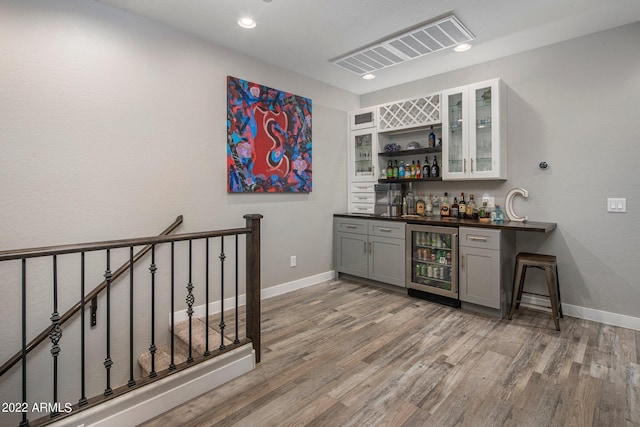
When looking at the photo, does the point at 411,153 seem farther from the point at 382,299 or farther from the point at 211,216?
the point at 211,216

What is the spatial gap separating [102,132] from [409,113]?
332cm

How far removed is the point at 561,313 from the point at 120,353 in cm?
412

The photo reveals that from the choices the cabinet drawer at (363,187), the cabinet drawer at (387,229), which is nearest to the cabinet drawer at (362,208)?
the cabinet drawer at (363,187)

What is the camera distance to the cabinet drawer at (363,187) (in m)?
4.50

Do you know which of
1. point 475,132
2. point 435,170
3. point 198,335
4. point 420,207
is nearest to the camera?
point 198,335

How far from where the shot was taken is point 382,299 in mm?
3715

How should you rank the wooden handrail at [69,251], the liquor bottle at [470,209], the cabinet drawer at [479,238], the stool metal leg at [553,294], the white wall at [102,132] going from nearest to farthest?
the wooden handrail at [69,251], the white wall at [102,132], the stool metal leg at [553,294], the cabinet drawer at [479,238], the liquor bottle at [470,209]

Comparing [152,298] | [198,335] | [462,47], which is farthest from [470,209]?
[152,298]

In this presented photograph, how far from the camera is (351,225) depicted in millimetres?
4344

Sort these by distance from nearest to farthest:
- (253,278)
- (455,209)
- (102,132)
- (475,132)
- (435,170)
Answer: (253,278)
(102,132)
(475,132)
(455,209)
(435,170)

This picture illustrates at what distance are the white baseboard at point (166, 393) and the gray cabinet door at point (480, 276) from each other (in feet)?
7.34

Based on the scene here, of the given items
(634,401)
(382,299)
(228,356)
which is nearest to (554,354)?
(634,401)

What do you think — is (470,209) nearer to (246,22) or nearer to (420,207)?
(420,207)

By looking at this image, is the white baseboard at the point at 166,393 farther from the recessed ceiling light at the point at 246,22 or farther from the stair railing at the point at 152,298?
the recessed ceiling light at the point at 246,22
